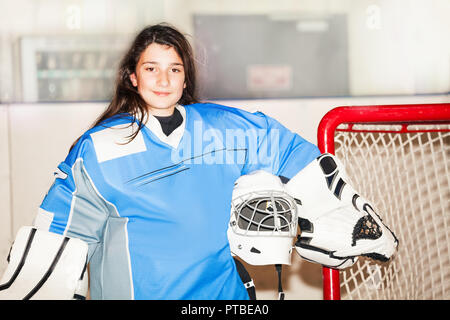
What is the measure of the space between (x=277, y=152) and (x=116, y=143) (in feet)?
1.41

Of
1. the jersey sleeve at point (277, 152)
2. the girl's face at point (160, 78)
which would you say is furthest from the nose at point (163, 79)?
the jersey sleeve at point (277, 152)

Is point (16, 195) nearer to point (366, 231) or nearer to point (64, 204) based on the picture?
point (64, 204)

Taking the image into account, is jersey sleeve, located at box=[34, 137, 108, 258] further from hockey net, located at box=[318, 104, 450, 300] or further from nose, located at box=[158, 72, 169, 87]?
hockey net, located at box=[318, 104, 450, 300]

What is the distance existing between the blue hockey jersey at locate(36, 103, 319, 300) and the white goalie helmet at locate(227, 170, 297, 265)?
0.22ft

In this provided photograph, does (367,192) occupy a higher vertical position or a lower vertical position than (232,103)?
lower

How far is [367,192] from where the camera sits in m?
1.85

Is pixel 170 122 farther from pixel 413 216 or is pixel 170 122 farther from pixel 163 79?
pixel 413 216

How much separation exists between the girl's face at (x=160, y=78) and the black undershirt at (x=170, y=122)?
1 centimetres

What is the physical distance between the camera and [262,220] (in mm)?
1010

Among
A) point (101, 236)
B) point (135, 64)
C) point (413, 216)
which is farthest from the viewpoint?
point (413, 216)

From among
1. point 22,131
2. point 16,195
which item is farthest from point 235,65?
point 16,195

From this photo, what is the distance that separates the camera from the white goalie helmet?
3.32ft

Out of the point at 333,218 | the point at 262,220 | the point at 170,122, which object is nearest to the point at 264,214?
the point at 262,220
